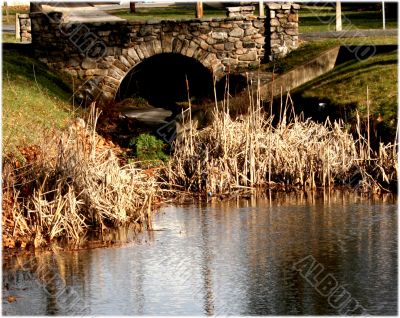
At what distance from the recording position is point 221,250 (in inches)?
694

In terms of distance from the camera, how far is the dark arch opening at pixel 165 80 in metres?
34.3

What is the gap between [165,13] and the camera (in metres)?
48.1

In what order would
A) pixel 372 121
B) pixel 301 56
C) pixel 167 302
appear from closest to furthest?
pixel 167 302 < pixel 372 121 < pixel 301 56

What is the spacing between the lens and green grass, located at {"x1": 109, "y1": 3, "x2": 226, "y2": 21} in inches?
1781

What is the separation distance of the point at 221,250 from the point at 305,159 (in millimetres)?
4845

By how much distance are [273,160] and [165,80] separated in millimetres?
14272

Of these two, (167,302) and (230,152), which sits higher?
(230,152)

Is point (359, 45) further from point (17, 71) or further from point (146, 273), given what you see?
point (146, 273)

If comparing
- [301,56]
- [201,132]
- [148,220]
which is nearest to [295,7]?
[301,56]

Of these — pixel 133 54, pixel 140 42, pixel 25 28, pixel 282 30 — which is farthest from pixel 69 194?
pixel 25 28

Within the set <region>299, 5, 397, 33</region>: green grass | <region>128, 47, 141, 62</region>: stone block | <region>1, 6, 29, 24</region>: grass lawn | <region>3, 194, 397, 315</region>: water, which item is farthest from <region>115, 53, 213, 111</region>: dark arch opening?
<region>1, 6, 29, 24</region>: grass lawn

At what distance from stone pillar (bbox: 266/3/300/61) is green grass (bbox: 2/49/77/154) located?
19.5 ft

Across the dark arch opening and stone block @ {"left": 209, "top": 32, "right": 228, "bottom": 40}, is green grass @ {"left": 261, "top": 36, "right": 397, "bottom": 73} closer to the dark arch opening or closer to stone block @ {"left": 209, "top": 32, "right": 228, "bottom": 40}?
stone block @ {"left": 209, "top": 32, "right": 228, "bottom": 40}

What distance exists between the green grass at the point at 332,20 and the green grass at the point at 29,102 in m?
9.81
